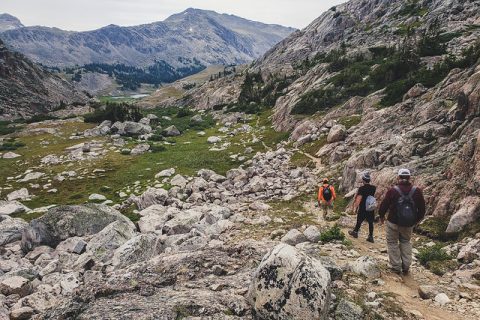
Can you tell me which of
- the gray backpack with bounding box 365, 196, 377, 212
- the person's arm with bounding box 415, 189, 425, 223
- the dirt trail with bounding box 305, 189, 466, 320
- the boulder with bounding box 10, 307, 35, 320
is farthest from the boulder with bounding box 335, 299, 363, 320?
the boulder with bounding box 10, 307, 35, 320

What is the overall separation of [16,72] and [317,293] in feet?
442

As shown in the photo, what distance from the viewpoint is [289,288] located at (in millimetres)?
7398

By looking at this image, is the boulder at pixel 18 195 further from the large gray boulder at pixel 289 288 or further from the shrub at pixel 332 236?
the large gray boulder at pixel 289 288

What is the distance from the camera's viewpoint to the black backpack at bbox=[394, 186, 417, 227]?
34.4ft

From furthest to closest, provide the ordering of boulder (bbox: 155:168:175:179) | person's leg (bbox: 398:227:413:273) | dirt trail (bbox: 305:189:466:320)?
boulder (bbox: 155:168:175:179)
person's leg (bbox: 398:227:413:273)
dirt trail (bbox: 305:189:466:320)

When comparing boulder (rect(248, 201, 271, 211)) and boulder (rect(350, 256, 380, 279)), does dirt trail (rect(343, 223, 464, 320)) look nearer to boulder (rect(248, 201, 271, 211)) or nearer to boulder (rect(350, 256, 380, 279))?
boulder (rect(350, 256, 380, 279))

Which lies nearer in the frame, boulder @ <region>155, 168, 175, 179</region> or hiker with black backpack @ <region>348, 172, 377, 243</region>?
hiker with black backpack @ <region>348, 172, 377, 243</region>

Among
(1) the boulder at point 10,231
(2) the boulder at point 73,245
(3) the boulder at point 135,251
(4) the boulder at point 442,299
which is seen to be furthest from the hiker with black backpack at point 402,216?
(1) the boulder at point 10,231

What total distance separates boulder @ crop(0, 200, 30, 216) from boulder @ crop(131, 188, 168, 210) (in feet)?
26.1

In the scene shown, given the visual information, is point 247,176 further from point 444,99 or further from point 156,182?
point 444,99

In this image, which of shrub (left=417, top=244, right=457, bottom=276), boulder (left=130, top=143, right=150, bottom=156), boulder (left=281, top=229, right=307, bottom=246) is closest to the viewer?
shrub (left=417, top=244, right=457, bottom=276)

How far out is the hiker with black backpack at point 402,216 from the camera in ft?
34.4

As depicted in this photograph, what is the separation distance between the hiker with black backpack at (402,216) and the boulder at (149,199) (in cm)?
1829

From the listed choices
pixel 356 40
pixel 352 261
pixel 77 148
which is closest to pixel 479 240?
pixel 352 261
